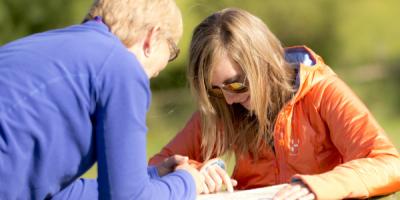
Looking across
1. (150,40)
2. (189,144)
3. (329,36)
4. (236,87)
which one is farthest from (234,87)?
(329,36)

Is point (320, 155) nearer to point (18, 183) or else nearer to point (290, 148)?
point (290, 148)

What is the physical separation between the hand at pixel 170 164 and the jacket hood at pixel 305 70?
520 mm

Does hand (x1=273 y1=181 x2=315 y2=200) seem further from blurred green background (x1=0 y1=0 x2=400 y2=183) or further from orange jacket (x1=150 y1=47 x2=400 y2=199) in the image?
blurred green background (x1=0 y1=0 x2=400 y2=183)

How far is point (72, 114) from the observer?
2.48 metres

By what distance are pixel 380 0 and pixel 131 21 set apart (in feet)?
25.9

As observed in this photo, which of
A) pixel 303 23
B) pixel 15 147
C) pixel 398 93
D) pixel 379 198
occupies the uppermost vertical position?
pixel 15 147

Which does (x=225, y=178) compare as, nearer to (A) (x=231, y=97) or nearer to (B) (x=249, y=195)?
(B) (x=249, y=195)

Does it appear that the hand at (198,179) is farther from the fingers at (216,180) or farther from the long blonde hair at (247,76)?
the long blonde hair at (247,76)

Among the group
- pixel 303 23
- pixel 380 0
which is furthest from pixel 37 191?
pixel 380 0

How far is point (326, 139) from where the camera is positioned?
11.3 ft

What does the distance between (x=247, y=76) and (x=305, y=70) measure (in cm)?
28

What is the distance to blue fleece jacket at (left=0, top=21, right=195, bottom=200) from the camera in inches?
97.2

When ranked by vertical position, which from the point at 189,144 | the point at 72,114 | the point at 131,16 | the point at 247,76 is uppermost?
the point at 131,16

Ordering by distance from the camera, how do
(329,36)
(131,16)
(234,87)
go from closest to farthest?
(131,16)
(234,87)
(329,36)
